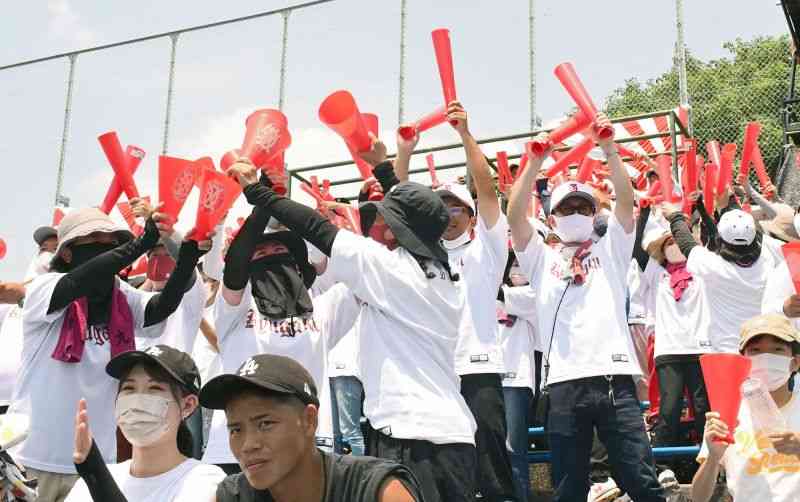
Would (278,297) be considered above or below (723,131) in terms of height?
below

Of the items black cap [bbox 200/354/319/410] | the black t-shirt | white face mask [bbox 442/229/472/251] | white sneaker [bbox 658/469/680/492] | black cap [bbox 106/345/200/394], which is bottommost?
white sneaker [bbox 658/469/680/492]

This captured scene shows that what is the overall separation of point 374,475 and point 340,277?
4.72ft

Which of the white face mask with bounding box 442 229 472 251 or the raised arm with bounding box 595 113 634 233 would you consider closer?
the raised arm with bounding box 595 113 634 233

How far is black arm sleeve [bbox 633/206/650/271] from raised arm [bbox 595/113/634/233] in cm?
131

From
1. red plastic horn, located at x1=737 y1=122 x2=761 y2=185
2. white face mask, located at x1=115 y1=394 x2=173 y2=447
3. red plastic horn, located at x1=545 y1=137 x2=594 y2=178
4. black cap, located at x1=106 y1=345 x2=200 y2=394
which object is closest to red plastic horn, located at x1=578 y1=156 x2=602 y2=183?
red plastic horn, located at x1=545 y1=137 x2=594 y2=178

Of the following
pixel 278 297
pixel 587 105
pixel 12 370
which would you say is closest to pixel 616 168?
pixel 587 105

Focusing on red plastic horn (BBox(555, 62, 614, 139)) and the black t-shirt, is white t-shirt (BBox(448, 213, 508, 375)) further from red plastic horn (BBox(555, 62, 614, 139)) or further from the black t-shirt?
the black t-shirt

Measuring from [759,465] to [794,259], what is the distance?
1.09 metres

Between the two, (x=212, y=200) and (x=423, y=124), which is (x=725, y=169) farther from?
(x=212, y=200)

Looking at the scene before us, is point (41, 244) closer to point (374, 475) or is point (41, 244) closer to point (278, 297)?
point (278, 297)

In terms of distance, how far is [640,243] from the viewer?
6.92m

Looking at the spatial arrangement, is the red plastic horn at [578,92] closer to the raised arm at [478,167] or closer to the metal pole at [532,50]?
the raised arm at [478,167]

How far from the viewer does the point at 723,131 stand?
14.1m

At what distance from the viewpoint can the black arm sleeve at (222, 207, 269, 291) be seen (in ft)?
13.6
